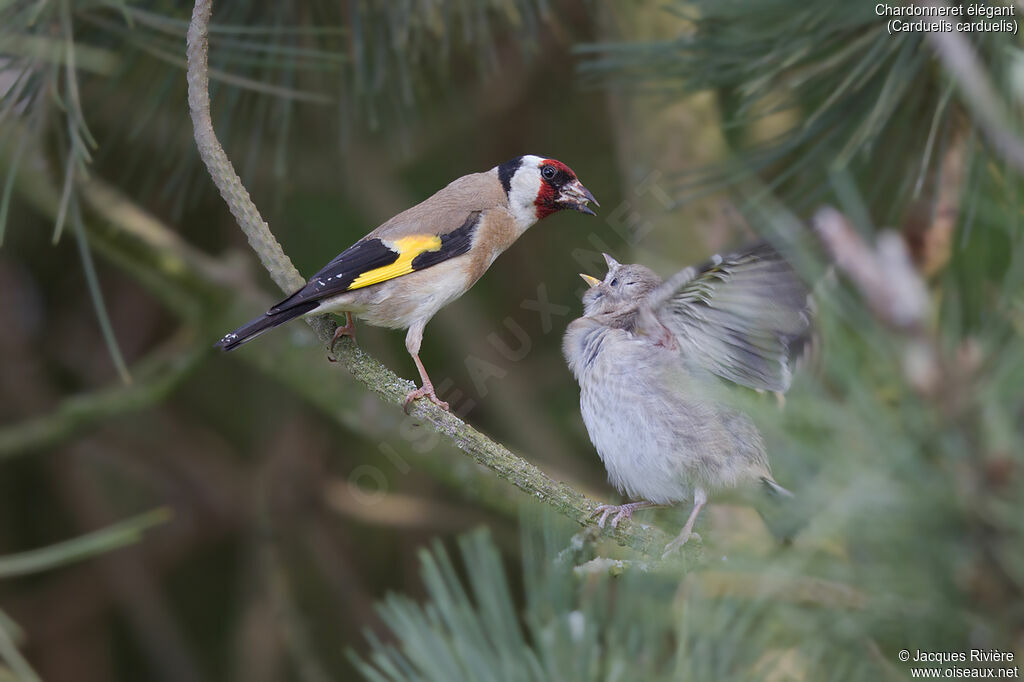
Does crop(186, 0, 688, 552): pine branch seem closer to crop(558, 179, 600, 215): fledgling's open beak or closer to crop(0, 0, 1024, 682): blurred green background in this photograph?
crop(0, 0, 1024, 682): blurred green background

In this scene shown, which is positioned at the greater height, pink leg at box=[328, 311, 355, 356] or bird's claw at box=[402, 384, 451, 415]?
pink leg at box=[328, 311, 355, 356]

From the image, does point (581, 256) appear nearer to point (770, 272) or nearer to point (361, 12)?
point (361, 12)

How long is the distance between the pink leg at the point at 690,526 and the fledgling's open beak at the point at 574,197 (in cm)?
47

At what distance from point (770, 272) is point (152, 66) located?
4.21ft

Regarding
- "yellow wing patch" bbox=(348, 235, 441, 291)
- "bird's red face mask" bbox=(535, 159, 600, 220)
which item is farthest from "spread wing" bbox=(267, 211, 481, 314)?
"bird's red face mask" bbox=(535, 159, 600, 220)

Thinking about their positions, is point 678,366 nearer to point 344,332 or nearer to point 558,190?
point 558,190

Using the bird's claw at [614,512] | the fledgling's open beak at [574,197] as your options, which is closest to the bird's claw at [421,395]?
the bird's claw at [614,512]

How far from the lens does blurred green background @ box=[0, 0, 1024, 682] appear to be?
1.86 feet

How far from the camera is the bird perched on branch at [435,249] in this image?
139 centimetres

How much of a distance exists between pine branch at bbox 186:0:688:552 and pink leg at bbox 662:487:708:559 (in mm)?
14

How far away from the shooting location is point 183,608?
11.6 feet

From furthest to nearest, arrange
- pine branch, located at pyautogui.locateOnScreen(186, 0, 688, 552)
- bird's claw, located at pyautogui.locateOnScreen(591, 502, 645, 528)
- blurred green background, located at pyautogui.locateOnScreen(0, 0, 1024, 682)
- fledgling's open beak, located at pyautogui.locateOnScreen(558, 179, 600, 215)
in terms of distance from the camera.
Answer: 1. fledgling's open beak, located at pyautogui.locateOnScreen(558, 179, 600, 215)
2. bird's claw, located at pyautogui.locateOnScreen(591, 502, 645, 528)
3. pine branch, located at pyautogui.locateOnScreen(186, 0, 688, 552)
4. blurred green background, located at pyautogui.locateOnScreen(0, 0, 1024, 682)

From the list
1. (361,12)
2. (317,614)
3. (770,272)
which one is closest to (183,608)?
(317,614)

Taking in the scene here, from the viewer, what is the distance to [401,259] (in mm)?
1465
